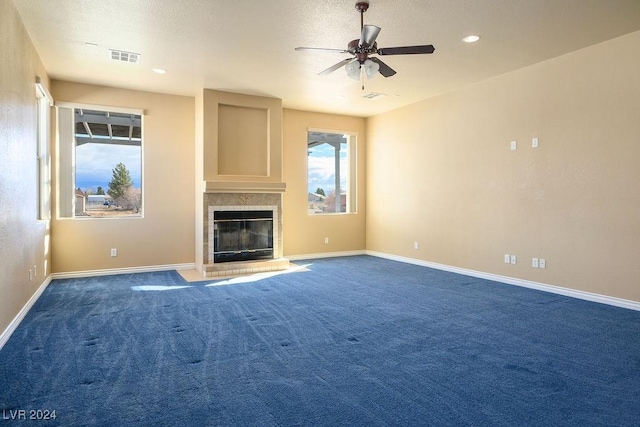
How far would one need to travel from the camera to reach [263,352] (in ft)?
9.89

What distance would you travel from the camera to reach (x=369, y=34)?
10.9 ft

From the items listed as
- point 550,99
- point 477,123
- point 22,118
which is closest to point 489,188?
point 477,123

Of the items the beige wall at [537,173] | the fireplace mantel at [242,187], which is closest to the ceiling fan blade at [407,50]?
the beige wall at [537,173]

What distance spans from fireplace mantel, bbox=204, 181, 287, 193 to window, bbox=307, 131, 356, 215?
1247 millimetres

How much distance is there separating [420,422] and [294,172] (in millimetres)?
6032

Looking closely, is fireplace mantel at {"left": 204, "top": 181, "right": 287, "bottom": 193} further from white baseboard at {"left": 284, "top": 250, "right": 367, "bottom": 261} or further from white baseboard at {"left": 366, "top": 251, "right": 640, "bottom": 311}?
white baseboard at {"left": 366, "top": 251, "right": 640, "bottom": 311}

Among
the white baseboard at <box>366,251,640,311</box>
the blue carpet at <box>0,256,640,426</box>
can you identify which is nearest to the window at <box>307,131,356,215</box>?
the white baseboard at <box>366,251,640,311</box>

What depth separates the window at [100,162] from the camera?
5938mm

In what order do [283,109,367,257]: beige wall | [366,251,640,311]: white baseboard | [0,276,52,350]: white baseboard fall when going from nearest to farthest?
[0,276,52,350]: white baseboard, [366,251,640,311]: white baseboard, [283,109,367,257]: beige wall

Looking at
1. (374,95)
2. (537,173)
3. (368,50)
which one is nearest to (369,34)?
(368,50)

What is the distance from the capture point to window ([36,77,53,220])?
498 cm

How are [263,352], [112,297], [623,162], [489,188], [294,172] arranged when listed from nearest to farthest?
[263,352] < [623,162] < [112,297] < [489,188] < [294,172]

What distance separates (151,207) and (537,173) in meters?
5.82

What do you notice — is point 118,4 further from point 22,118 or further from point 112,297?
point 112,297
